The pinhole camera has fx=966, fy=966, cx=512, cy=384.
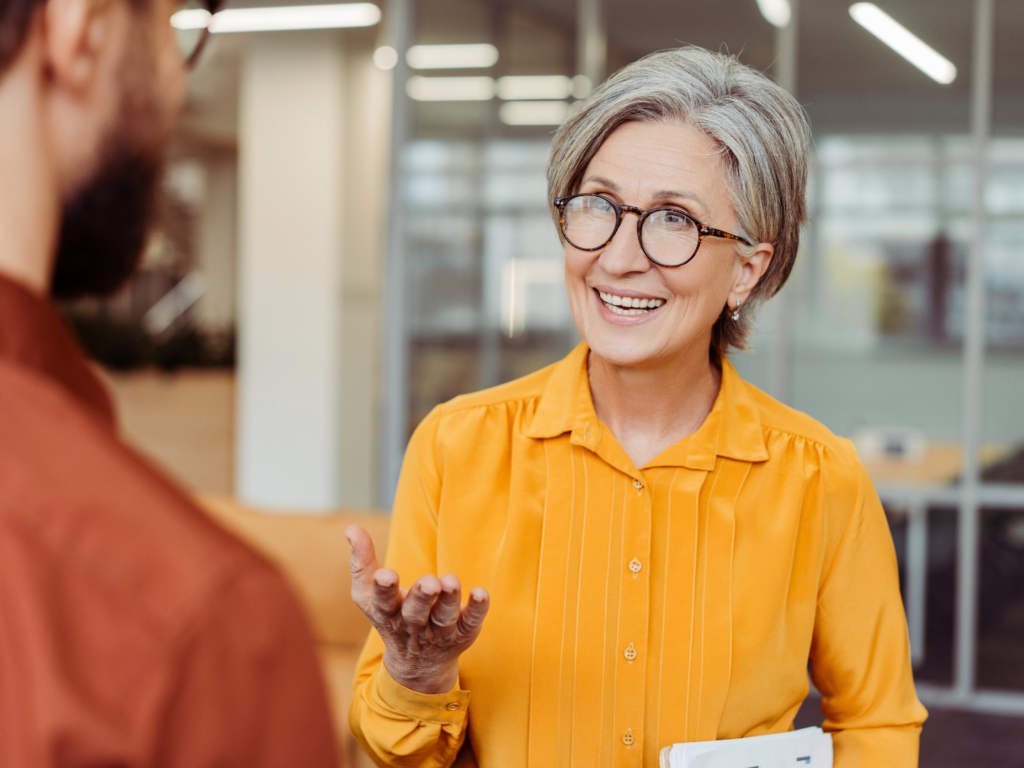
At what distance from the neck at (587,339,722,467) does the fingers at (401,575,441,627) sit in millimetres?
461

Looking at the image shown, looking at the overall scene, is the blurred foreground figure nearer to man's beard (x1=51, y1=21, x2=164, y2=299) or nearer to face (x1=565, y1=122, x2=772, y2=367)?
man's beard (x1=51, y1=21, x2=164, y2=299)

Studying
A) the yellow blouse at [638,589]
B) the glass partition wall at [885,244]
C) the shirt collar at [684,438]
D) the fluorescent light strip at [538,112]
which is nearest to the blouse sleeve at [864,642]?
the yellow blouse at [638,589]

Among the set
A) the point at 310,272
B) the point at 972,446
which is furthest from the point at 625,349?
the point at 310,272

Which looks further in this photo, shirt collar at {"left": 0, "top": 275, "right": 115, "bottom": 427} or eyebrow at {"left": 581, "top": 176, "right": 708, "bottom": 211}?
eyebrow at {"left": 581, "top": 176, "right": 708, "bottom": 211}

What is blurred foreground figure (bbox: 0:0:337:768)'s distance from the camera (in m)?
0.46

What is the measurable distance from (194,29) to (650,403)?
0.83 meters

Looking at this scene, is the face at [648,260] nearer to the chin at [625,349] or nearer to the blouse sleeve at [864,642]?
the chin at [625,349]

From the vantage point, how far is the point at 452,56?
5.31m

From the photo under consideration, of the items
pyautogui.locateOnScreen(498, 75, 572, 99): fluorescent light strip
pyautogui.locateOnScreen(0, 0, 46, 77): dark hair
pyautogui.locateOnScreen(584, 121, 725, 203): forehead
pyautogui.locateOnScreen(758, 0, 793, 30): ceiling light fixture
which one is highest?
pyautogui.locateOnScreen(758, 0, 793, 30): ceiling light fixture

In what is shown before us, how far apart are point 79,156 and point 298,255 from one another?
5620mm

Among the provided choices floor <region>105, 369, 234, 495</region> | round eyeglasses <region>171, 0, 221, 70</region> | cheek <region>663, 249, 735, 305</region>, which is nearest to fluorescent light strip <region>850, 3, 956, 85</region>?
cheek <region>663, 249, 735, 305</region>

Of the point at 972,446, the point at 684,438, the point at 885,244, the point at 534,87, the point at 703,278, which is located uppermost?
the point at 534,87

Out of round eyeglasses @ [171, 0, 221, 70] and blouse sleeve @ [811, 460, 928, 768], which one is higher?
round eyeglasses @ [171, 0, 221, 70]

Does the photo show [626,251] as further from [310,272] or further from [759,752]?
[310,272]
